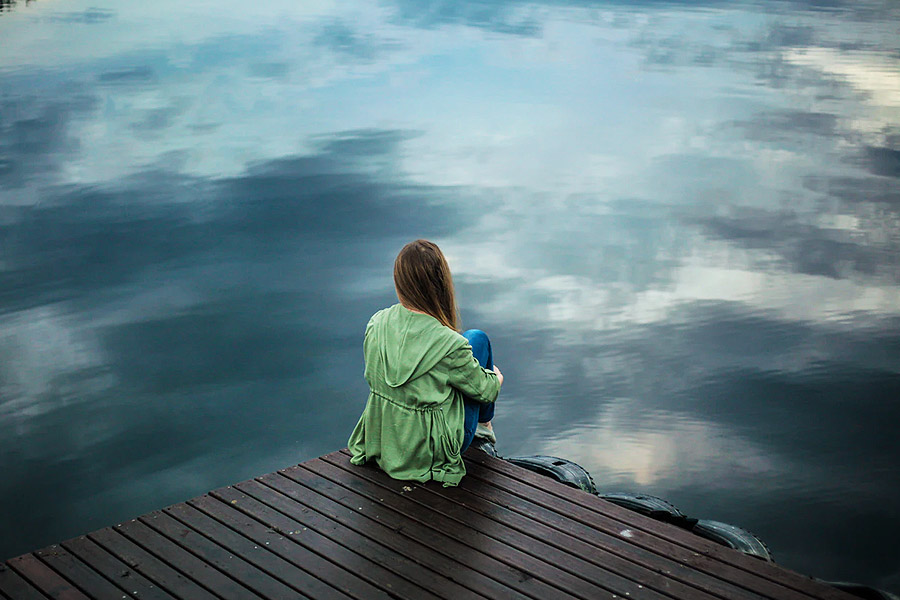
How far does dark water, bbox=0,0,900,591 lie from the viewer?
6691mm

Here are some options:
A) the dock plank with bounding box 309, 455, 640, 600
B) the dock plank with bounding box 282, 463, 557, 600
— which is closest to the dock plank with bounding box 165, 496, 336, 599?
the dock plank with bounding box 282, 463, 557, 600

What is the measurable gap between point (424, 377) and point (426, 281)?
383mm

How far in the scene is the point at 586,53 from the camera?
18656mm

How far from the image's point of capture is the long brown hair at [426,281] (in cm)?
356

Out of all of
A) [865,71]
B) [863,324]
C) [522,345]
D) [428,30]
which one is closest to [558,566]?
[522,345]

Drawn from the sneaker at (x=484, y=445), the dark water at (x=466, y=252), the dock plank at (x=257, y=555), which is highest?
the dock plank at (x=257, y=555)

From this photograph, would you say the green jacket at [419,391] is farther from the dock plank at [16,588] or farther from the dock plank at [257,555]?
the dock plank at [16,588]

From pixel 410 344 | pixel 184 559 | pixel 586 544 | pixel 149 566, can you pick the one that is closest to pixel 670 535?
pixel 586 544

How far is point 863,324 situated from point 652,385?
2466 mm

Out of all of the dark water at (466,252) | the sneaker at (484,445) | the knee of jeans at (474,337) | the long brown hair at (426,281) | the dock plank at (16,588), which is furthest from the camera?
the dark water at (466,252)

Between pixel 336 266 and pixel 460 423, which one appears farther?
pixel 336 266

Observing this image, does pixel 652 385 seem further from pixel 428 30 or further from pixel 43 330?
pixel 428 30

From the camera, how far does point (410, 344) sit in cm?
365

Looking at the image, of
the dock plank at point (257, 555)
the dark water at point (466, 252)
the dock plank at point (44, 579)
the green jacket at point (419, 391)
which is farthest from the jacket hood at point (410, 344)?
the dark water at point (466, 252)
